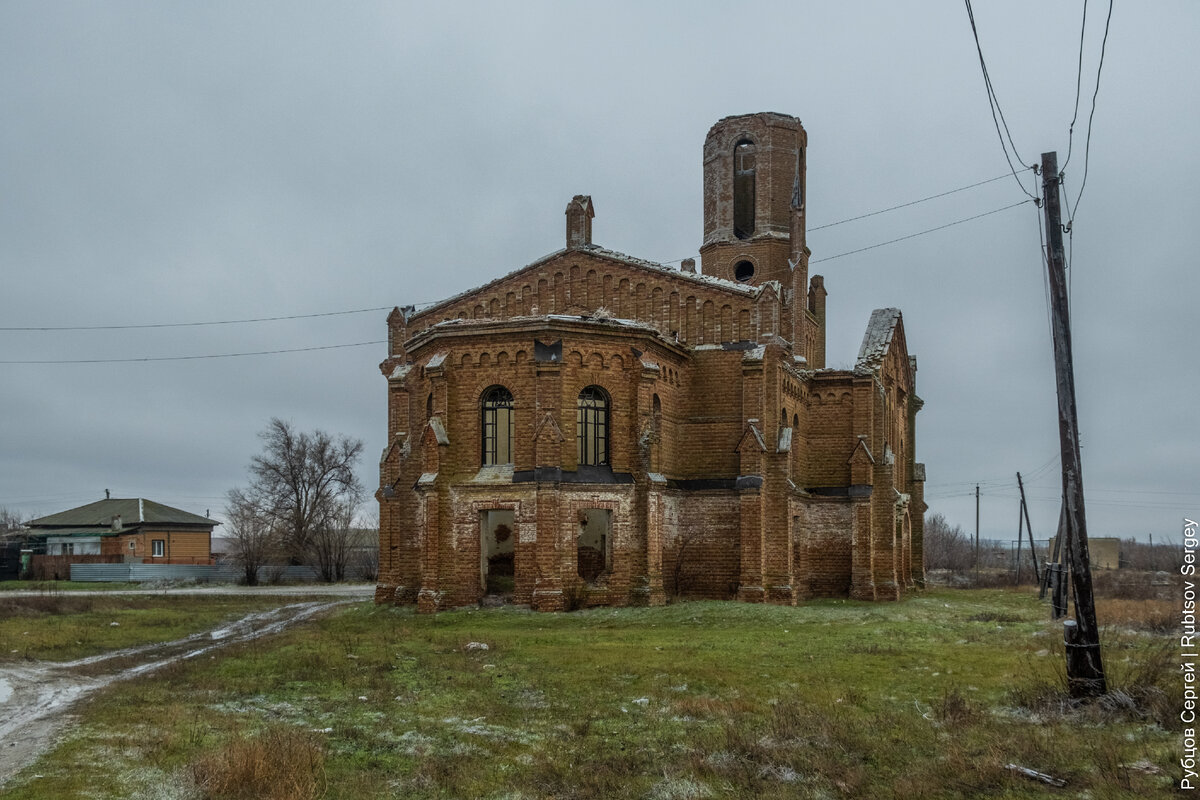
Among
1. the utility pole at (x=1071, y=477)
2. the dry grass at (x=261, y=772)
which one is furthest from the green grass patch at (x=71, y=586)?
the utility pole at (x=1071, y=477)

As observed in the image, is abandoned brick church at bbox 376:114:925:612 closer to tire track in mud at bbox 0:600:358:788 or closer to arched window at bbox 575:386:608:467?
arched window at bbox 575:386:608:467

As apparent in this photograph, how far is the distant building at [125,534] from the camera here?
59.6m

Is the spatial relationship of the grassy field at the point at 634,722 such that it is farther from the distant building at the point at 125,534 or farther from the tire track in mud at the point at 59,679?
the distant building at the point at 125,534

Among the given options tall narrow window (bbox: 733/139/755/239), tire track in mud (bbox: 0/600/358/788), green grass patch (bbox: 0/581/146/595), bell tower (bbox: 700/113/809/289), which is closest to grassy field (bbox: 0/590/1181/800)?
tire track in mud (bbox: 0/600/358/788)

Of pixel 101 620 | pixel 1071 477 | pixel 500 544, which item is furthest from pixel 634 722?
pixel 101 620

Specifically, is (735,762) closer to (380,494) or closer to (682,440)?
(682,440)

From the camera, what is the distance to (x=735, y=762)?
9844 mm

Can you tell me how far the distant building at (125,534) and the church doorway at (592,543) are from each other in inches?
1660

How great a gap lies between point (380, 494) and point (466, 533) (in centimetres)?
671

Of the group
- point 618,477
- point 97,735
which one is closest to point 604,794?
point 97,735

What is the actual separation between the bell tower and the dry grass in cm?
2580

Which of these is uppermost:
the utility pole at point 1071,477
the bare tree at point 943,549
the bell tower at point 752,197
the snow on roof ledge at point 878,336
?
the bell tower at point 752,197

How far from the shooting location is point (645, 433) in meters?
25.8

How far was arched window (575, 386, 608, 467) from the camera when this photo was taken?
25812mm
